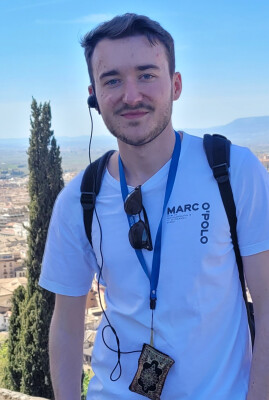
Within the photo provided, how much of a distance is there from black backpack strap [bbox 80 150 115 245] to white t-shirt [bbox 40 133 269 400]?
0.19 ft

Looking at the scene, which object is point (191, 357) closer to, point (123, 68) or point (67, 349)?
point (67, 349)

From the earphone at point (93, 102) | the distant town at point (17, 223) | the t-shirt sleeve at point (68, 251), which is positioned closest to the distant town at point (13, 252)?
the distant town at point (17, 223)

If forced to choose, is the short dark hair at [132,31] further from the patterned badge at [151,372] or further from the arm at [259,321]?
the patterned badge at [151,372]

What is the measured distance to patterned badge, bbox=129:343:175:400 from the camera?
3.34 feet

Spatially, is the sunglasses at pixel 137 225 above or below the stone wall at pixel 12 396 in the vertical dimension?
above

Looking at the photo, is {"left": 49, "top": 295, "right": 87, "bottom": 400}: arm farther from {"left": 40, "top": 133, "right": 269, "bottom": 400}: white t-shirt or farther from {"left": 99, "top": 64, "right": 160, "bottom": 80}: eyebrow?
{"left": 99, "top": 64, "right": 160, "bottom": 80}: eyebrow

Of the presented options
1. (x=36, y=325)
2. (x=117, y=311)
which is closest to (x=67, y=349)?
(x=117, y=311)

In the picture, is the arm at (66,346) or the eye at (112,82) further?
the arm at (66,346)

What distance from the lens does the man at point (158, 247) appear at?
101cm

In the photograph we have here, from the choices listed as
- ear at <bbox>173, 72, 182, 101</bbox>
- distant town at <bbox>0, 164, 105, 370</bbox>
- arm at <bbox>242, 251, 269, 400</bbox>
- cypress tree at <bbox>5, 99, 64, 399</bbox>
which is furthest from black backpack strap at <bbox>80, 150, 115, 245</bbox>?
distant town at <bbox>0, 164, 105, 370</bbox>

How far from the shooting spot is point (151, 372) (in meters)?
1.03

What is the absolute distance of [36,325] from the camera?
25.2ft

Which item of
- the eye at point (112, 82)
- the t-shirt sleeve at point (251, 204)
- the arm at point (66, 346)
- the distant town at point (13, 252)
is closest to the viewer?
the t-shirt sleeve at point (251, 204)

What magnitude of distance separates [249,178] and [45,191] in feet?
25.5
